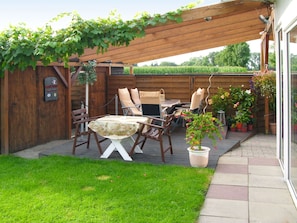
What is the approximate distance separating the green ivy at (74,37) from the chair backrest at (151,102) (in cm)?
203

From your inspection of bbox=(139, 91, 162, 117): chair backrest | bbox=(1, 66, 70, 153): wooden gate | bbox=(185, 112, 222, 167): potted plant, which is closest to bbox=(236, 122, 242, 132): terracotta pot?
bbox=(139, 91, 162, 117): chair backrest

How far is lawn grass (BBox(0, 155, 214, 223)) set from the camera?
137 inches

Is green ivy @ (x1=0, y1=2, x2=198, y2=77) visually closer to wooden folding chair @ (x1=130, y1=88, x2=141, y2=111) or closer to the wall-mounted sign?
the wall-mounted sign

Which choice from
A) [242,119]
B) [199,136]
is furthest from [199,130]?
[242,119]

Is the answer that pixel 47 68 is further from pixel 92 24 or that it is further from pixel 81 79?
pixel 92 24

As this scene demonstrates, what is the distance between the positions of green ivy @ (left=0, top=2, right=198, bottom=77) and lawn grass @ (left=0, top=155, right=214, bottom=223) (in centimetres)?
181

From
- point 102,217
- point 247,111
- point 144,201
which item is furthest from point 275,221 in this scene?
point 247,111

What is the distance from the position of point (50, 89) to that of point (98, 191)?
398 cm

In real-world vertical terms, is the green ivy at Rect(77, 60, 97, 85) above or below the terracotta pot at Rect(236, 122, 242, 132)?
above

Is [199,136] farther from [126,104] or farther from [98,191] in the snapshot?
[126,104]

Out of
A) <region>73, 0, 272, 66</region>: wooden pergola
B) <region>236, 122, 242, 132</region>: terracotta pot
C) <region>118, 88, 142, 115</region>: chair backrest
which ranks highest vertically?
<region>73, 0, 272, 66</region>: wooden pergola

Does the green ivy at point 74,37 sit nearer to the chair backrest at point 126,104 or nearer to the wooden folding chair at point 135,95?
the chair backrest at point 126,104

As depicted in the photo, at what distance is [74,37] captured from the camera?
18.3 feet

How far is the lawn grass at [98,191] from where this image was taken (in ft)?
11.4
